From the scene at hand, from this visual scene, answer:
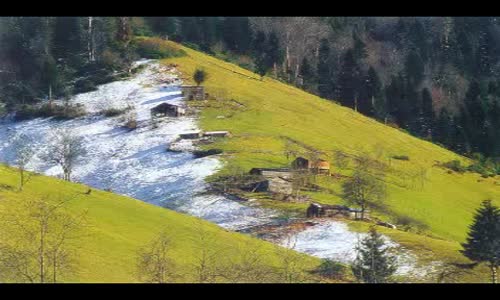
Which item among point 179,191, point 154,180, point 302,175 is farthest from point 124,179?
point 302,175

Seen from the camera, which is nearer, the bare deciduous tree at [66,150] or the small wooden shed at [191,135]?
the bare deciduous tree at [66,150]

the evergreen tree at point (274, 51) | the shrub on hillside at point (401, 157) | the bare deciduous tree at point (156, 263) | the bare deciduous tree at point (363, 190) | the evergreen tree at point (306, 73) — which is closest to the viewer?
the bare deciduous tree at point (156, 263)

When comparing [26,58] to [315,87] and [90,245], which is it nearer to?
[315,87]

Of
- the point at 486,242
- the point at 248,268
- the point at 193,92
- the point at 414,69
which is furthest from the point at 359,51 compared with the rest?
the point at 248,268

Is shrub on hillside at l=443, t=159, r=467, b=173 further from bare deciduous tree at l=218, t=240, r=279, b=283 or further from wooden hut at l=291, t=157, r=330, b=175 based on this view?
bare deciduous tree at l=218, t=240, r=279, b=283

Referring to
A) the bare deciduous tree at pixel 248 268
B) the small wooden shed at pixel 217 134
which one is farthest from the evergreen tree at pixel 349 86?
the bare deciduous tree at pixel 248 268

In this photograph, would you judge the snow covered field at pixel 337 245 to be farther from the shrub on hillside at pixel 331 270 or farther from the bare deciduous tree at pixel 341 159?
the bare deciduous tree at pixel 341 159

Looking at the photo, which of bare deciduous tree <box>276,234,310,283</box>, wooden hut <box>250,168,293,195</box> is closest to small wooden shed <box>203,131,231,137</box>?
wooden hut <box>250,168,293,195</box>
